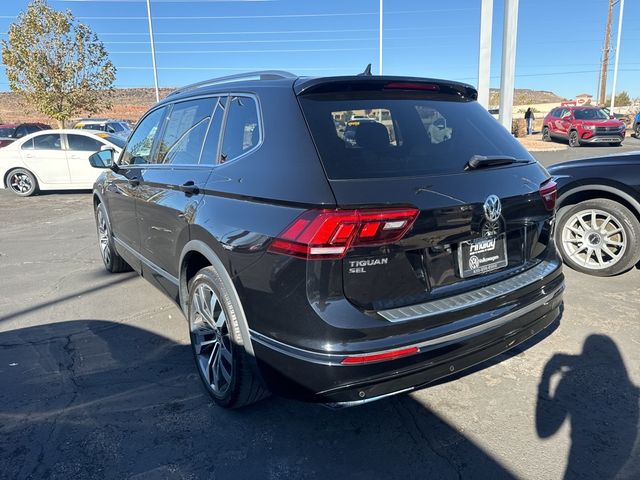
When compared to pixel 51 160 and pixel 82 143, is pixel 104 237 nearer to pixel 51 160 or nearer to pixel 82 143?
pixel 82 143

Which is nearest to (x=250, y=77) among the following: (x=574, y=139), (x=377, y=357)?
(x=377, y=357)

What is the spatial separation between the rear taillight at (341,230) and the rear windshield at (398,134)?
215mm

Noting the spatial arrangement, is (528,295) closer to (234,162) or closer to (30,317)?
(234,162)

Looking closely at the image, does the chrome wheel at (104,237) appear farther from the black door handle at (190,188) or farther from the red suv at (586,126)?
the red suv at (586,126)

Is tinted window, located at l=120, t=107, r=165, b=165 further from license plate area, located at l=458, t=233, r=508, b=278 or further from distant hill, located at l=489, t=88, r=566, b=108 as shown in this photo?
distant hill, located at l=489, t=88, r=566, b=108

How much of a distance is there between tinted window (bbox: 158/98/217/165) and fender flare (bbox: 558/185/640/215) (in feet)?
12.5

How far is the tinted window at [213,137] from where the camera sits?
305 cm

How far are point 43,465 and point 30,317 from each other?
235cm

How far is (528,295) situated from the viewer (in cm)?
274

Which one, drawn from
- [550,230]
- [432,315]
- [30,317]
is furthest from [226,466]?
[30,317]

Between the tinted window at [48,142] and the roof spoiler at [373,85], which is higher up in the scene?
the roof spoiler at [373,85]

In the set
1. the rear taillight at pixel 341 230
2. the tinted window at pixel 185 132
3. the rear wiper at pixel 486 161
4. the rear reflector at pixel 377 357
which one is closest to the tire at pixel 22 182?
the tinted window at pixel 185 132

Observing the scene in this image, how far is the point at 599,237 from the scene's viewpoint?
5.11 meters

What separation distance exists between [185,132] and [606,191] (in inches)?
159
